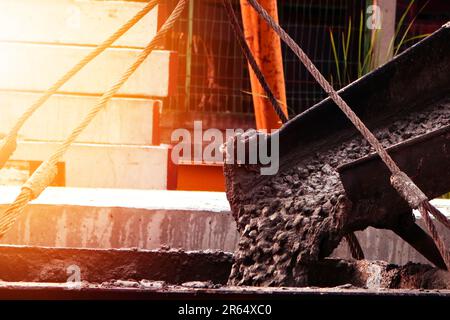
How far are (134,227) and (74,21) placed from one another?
9.89 ft

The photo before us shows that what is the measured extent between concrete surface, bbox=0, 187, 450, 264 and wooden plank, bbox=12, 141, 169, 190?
2.18 meters

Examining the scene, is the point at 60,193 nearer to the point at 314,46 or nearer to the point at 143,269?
the point at 143,269

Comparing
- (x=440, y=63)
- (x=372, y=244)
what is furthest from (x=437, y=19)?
(x=440, y=63)

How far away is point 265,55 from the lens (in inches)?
245

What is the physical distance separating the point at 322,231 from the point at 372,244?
1939 millimetres

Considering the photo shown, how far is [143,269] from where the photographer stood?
3977 mm

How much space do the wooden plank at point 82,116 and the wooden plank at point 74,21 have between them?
503mm

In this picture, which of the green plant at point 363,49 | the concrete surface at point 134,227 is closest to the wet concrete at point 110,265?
the concrete surface at point 134,227

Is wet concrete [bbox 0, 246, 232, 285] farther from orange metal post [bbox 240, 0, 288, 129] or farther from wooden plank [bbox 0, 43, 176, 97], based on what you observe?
wooden plank [bbox 0, 43, 176, 97]

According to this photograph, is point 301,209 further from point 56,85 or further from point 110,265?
point 56,85

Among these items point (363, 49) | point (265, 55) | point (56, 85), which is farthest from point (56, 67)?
point (363, 49)

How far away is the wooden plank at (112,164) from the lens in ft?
24.8

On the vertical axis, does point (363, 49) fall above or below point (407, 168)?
above

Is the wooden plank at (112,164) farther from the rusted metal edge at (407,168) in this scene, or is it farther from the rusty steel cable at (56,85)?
the rusted metal edge at (407,168)
